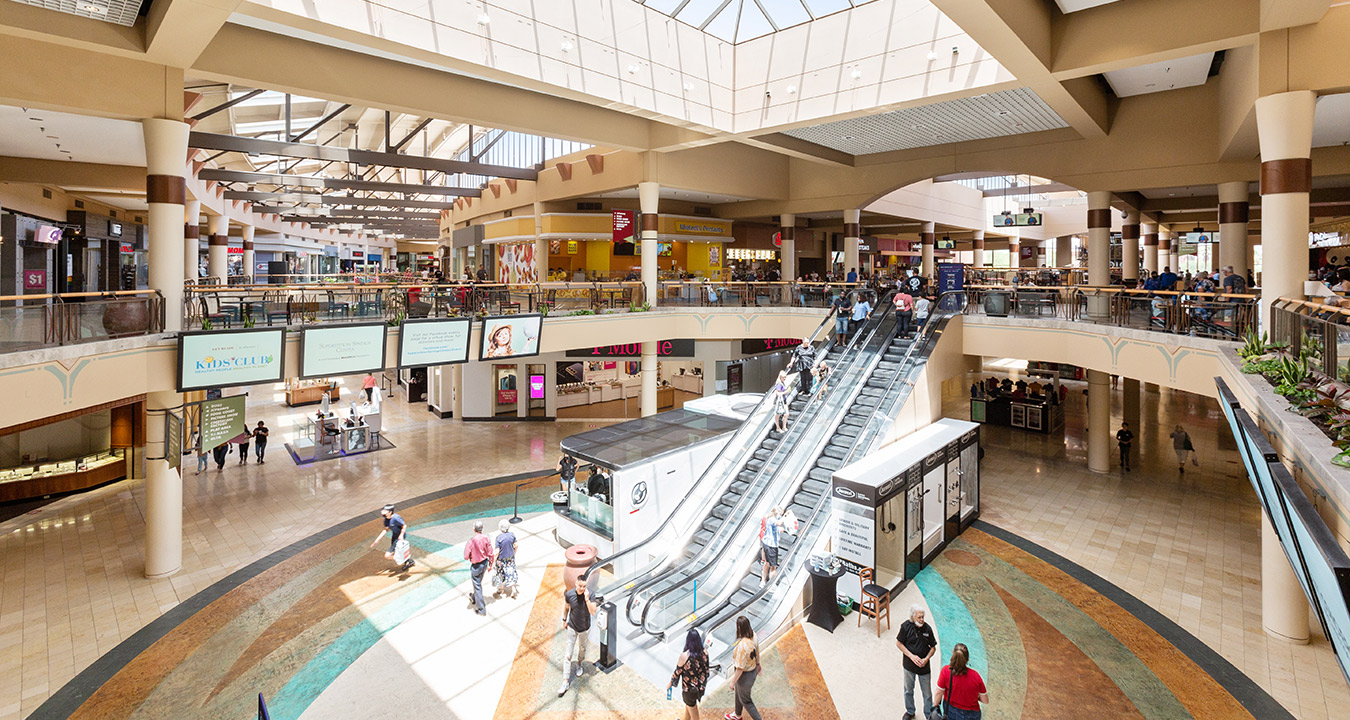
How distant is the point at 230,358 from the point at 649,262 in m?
11.1

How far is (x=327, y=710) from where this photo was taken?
312 inches

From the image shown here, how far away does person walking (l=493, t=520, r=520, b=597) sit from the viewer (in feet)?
35.6

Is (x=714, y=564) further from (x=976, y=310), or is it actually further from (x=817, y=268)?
(x=817, y=268)

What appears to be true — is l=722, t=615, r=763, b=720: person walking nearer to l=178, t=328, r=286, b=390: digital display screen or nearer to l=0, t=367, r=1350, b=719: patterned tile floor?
l=0, t=367, r=1350, b=719: patterned tile floor

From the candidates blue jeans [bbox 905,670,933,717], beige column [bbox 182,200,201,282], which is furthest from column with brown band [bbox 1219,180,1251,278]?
beige column [bbox 182,200,201,282]

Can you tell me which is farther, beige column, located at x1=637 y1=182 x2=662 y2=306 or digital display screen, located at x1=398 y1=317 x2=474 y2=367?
beige column, located at x1=637 y1=182 x2=662 y2=306

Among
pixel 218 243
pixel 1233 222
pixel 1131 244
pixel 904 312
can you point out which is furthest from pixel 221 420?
pixel 1131 244

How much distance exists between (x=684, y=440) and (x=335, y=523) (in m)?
7.95

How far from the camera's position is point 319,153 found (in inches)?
691

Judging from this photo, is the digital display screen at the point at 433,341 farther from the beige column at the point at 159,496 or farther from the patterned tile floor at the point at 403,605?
the beige column at the point at 159,496

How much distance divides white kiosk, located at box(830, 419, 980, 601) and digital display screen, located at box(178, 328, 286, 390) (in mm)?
10806

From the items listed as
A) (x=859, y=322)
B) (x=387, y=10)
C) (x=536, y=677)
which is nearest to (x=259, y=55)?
(x=387, y=10)

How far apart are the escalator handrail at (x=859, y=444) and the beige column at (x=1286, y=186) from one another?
6201 millimetres

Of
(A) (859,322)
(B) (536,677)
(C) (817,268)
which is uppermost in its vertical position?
(C) (817,268)
